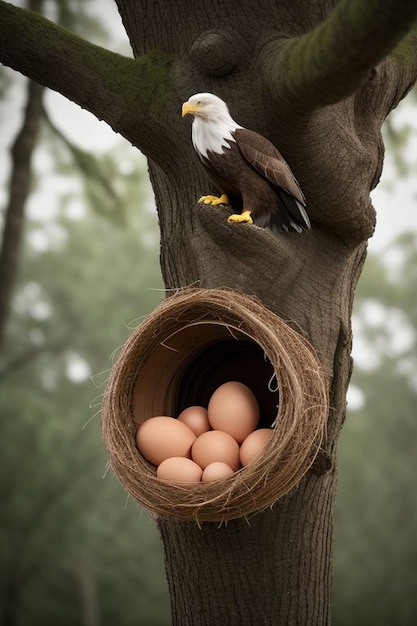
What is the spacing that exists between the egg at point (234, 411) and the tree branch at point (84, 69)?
822 mm

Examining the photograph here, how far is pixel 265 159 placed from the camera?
2.30 meters

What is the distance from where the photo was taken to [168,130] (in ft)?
8.40

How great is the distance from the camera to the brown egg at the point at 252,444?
2.28 meters

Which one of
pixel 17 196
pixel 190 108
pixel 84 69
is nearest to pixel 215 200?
pixel 190 108

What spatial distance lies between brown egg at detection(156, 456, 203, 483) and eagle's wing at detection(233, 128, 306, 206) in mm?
778

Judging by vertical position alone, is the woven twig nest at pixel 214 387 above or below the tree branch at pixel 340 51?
below

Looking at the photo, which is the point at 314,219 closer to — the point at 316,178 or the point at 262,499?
the point at 316,178

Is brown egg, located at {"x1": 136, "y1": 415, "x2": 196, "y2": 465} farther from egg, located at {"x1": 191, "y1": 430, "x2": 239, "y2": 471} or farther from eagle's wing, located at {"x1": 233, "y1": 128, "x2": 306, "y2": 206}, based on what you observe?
eagle's wing, located at {"x1": 233, "y1": 128, "x2": 306, "y2": 206}

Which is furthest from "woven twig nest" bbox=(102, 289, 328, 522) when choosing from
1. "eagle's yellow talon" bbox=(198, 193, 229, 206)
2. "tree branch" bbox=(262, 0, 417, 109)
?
"tree branch" bbox=(262, 0, 417, 109)

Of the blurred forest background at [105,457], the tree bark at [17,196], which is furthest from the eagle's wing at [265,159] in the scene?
the blurred forest background at [105,457]

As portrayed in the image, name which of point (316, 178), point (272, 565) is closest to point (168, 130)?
point (316, 178)

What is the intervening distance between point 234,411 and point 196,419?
14 cm

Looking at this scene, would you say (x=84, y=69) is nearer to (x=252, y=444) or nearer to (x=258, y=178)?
(x=258, y=178)

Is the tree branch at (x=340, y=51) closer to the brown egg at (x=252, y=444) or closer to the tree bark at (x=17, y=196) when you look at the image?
the brown egg at (x=252, y=444)
